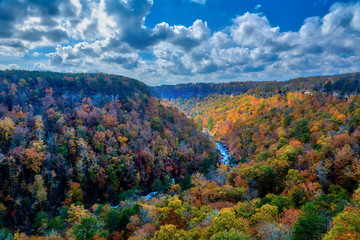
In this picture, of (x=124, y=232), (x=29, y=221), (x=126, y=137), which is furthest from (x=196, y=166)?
(x=29, y=221)

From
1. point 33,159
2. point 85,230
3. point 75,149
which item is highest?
point 33,159

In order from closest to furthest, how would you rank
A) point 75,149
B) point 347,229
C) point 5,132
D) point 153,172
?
point 347,229 < point 5,132 < point 75,149 < point 153,172

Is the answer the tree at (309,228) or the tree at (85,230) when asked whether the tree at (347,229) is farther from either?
the tree at (85,230)

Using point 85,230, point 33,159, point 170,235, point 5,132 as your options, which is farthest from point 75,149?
point 170,235

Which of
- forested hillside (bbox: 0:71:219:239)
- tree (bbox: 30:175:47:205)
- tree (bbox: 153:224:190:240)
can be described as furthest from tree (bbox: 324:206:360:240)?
tree (bbox: 30:175:47:205)

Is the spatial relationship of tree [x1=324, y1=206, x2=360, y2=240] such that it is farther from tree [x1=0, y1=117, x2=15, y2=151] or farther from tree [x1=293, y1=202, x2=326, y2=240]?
tree [x1=0, y1=117, x2=15, y2=151]

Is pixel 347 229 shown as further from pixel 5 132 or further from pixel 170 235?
pixel 5 132
